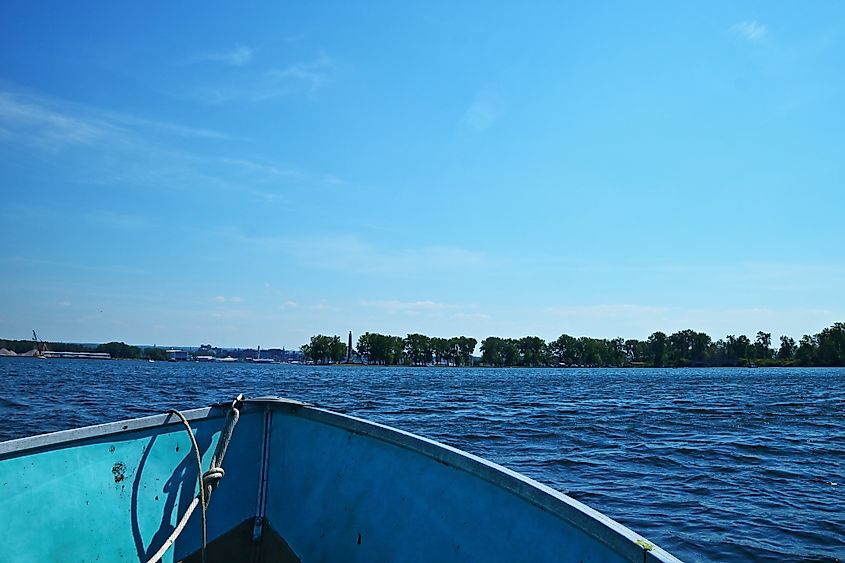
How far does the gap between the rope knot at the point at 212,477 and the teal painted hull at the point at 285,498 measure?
187mm

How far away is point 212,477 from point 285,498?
2.22ft

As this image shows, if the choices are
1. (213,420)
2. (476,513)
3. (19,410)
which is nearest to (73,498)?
(213,420)

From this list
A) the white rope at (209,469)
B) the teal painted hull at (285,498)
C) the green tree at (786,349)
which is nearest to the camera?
the teal painted hull at (285,498)

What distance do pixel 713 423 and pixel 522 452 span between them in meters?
11.1

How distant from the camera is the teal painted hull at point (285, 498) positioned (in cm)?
313

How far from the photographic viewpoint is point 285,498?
4594 mm

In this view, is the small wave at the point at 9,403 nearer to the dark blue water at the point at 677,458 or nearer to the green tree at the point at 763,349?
the dark blue water at the point at 677,458

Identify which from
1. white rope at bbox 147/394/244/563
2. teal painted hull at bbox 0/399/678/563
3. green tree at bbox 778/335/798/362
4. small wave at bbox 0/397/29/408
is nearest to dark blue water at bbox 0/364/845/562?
small wave at bbox 0/397/29/408

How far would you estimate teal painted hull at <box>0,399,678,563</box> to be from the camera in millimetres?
3135

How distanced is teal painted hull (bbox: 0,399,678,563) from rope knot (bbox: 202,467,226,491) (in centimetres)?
19

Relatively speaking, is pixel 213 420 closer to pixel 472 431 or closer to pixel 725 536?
pixel 725 536

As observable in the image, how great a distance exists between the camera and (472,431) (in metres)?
18.9

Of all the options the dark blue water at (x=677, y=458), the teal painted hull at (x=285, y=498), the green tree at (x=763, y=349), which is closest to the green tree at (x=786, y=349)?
the green tree at (x=763, y=349)

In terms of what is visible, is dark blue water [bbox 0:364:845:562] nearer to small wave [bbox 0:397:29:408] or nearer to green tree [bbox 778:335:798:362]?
small wave [bbox 0:397:29:408]
